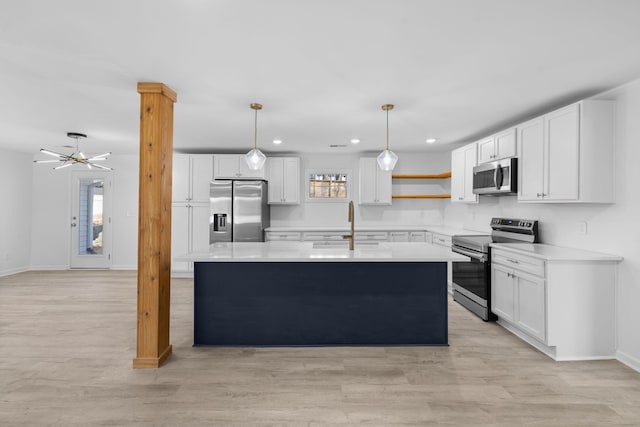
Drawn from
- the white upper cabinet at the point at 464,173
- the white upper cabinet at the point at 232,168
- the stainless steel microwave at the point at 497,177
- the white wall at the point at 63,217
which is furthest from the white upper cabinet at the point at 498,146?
the white wall at the point at 63,217

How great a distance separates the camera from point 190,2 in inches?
71.6

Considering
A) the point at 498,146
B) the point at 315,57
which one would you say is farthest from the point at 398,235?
the point at 315,57

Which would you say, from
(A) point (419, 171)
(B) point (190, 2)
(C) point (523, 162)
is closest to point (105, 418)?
(B) point (190, 2)

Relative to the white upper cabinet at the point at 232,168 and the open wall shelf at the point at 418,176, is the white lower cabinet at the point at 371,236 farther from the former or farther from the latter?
the white upper cabinet at the point at 232,168

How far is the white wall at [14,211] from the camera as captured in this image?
6.36m

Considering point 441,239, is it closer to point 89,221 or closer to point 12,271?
point 89,221

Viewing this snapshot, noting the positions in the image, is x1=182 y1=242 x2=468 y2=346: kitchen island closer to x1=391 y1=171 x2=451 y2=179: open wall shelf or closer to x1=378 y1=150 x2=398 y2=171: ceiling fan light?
x1=378 y1=150 x2=398 y2=171: ceiling fan light

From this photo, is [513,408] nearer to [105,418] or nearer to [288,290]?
[288,290]

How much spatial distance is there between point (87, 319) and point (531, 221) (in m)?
5.25

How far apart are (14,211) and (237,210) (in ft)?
14.5

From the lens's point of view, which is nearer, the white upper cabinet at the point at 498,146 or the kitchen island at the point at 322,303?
the kitchen island at the point at 322,303

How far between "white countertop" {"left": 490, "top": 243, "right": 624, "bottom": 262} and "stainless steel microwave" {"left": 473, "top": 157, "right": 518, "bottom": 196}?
0.68 m

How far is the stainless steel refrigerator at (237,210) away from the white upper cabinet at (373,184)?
1.82 metres

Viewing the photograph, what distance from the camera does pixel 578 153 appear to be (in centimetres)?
305
